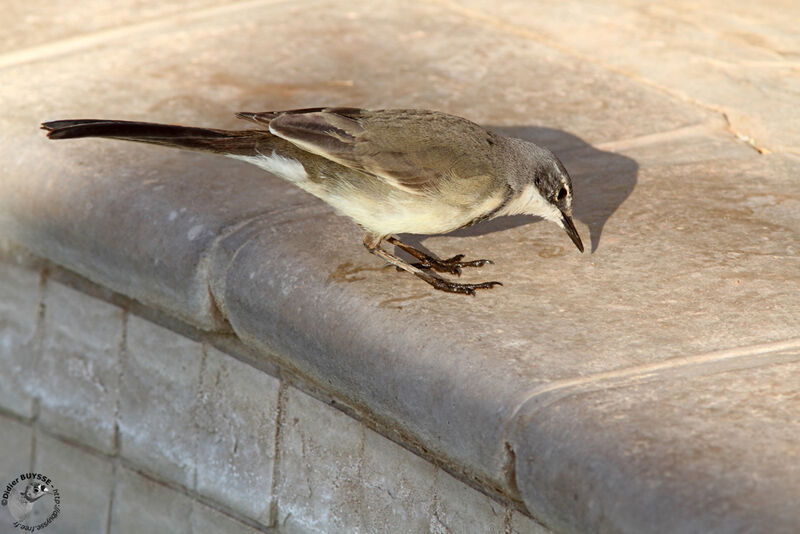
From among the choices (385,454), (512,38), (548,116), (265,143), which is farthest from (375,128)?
(512,38)

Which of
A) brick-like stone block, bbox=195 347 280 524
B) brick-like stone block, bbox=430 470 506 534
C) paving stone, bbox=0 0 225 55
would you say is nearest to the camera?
brick-like stone block, bbox=430 470 506 534

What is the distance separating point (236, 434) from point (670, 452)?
4.44 feet

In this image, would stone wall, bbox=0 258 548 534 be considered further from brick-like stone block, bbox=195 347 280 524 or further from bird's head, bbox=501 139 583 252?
bird's head, bbox=501 139 583 252

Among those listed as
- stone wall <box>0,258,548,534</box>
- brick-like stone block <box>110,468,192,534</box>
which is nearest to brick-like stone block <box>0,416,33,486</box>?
stone wall <box>0,258,548,534</box>

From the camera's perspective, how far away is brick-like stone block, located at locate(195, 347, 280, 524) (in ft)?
9.54

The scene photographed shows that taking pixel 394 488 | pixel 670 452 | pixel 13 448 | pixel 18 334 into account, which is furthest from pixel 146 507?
pixel 670 452

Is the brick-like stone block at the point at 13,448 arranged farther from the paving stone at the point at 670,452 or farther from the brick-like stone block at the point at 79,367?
the paving stone at the point at 670,452

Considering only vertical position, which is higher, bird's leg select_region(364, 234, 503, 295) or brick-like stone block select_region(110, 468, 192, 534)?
bird's leg select_region(364, 234, 503, 295)

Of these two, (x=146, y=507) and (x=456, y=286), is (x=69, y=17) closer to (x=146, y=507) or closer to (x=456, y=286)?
(x=146, y=507)

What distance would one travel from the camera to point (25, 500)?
3.57 meters

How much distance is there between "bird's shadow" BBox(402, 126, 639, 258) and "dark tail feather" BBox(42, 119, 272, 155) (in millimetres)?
608

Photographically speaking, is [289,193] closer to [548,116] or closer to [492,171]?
[492,171]

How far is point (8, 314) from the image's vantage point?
3.51m

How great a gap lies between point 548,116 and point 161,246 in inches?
61.9
